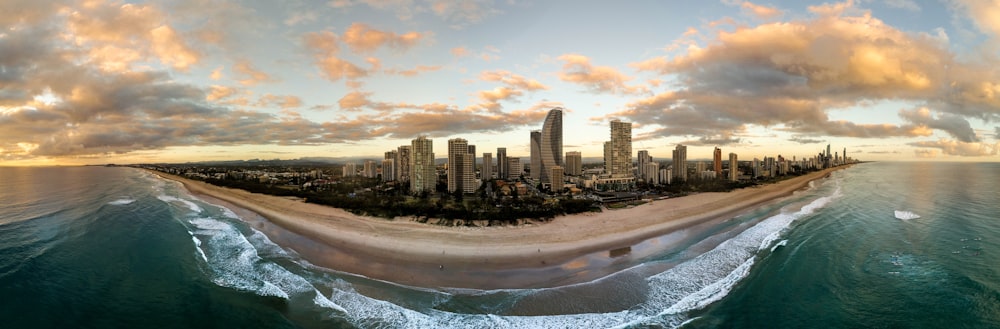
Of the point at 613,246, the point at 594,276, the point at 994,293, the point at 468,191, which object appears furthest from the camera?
the point at 468,191

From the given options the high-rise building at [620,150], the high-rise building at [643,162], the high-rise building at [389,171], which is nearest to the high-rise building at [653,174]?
the high-rise building at [620,150]

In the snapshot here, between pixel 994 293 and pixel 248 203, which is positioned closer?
pixel 994 293

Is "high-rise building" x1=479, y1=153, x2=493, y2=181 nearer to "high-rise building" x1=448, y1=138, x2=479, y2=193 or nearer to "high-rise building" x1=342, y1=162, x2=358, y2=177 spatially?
"high-rise building" x1=448, y1=138, x2=479, y2=193

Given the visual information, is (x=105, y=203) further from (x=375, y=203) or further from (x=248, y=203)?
(x=375, y=203)

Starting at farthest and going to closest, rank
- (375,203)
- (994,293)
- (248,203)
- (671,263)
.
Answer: (248,203), (375,203), (671,263), (994,293)

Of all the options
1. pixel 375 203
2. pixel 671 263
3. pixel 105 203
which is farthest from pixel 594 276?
pixel 105 203

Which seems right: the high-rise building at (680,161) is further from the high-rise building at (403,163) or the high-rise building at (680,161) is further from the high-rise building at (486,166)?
the high-rise building at (403,163)
